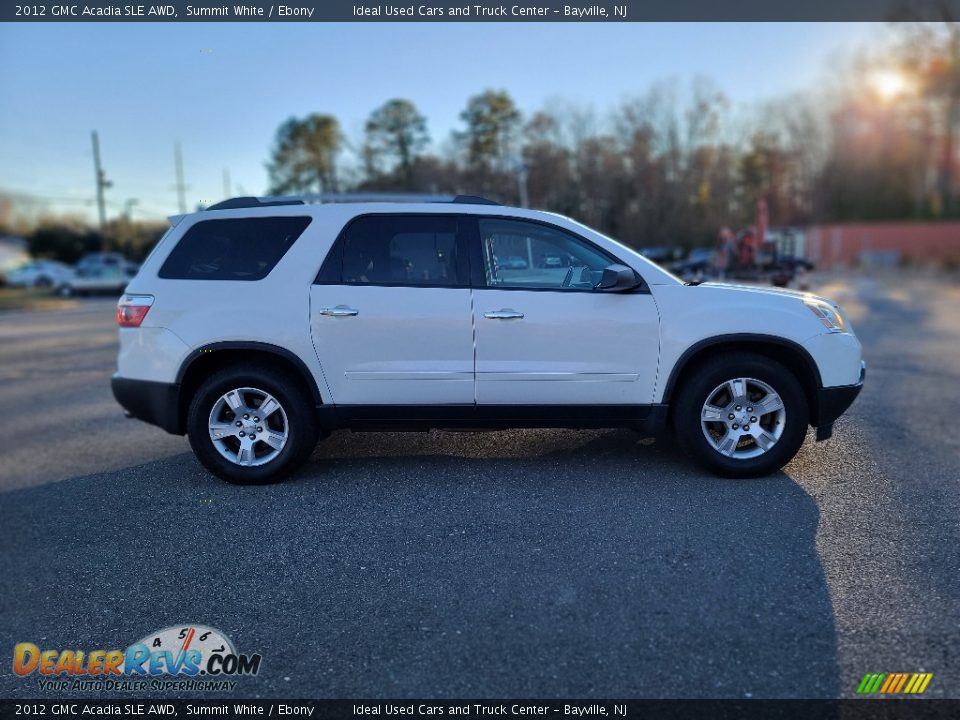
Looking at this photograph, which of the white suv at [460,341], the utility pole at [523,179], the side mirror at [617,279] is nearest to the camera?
the side mirror at [617,279]

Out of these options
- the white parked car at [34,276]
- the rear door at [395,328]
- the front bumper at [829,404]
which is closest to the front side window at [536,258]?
the rear door at [395,328]

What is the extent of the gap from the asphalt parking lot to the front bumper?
33 centimetres

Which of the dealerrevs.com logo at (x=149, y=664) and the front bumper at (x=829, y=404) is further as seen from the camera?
the front bumper at (x=829, y=404)

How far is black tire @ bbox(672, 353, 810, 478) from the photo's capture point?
4.82 metres

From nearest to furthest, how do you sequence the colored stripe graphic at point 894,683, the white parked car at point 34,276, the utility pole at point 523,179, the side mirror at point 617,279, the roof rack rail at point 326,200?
1. the colored stripe graphic at point 894,683
2. the side mirror at point 617,279
3. the roof rack rail at point 326,200
4. the utility pole at point 523,179
5. the white parked car at point 34,276

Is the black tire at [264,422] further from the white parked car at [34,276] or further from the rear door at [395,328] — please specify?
the white parked car at [34,276]

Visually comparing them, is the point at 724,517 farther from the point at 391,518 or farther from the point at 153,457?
the point at 153,457

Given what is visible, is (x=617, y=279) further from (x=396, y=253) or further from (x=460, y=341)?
(x=396, y=253)

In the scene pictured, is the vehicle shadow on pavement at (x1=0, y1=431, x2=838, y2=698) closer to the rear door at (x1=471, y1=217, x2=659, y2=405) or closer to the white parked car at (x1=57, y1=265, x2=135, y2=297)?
the rear door at (x1=471, y1=217, x2=659, y2=405)

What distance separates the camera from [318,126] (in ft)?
191

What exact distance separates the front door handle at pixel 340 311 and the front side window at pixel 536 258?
93 cm
